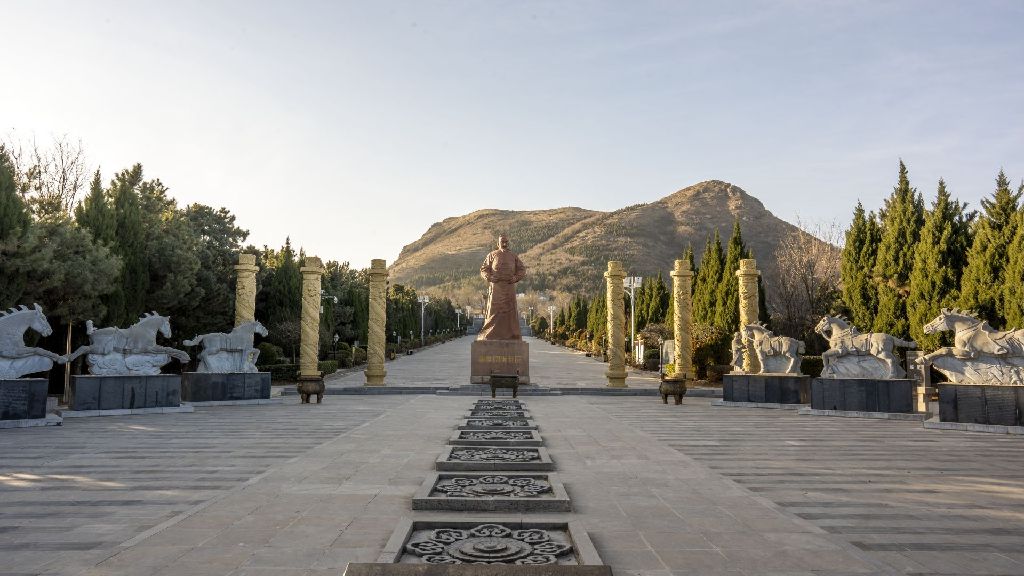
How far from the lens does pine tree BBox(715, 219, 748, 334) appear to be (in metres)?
26.8

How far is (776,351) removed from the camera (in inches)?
636

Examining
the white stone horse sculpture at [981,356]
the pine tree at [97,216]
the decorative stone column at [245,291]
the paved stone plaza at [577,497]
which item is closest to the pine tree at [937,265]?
the white stone horse sculpture at [981,356]

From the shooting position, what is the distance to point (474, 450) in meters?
8.05

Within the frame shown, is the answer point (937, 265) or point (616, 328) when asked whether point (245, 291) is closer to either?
point (616, 328)

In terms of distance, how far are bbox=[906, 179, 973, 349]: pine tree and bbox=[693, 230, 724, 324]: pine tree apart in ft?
28.7

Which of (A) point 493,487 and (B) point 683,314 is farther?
(B) point 683,314

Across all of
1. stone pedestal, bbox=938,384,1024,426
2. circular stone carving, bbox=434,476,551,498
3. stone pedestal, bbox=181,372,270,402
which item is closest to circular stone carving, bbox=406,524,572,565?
circular stone carving, bbox=434,476,551,498

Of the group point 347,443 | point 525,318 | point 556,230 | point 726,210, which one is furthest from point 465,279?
point 347,443

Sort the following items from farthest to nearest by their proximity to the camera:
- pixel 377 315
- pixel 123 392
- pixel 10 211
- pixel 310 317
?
pixel 377 315
pixel 310 317
pixel 10 211
pixel 123 392

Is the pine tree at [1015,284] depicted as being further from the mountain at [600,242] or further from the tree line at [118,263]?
the mountain at [600,242]

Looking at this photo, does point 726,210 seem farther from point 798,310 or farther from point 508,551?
point 508,551

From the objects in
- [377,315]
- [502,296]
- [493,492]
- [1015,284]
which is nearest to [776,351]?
[1015,284]

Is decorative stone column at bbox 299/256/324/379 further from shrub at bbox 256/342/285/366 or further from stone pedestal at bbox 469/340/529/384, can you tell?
shrub at bbox 256/342/285/366

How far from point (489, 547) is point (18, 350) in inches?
451
